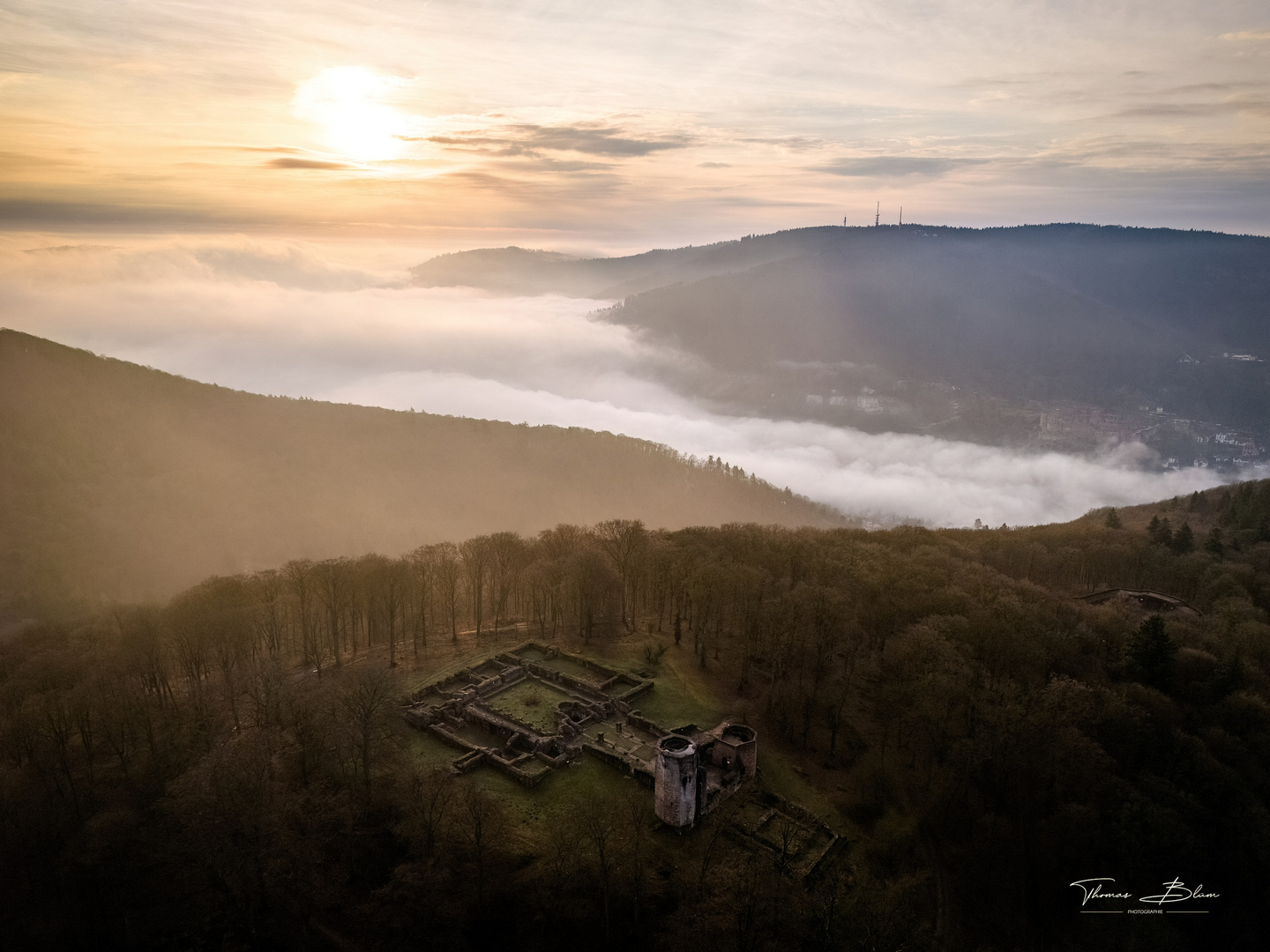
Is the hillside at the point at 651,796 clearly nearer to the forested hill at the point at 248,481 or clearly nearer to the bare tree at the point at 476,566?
the bare tree at the point at 476,566

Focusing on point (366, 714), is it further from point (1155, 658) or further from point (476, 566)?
point (1155, 658)

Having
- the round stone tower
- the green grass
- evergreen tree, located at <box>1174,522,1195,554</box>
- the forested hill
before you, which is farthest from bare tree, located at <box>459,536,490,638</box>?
evergreen tree, located at <box>1174,522,1195,554</box>

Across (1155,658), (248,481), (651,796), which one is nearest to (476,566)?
(651,796)

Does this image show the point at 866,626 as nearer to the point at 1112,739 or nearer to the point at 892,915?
the point at 1112,739

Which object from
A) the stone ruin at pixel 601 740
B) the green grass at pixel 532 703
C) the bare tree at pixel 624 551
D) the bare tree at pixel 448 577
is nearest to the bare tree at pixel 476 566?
the bare tree at pixel 448 577

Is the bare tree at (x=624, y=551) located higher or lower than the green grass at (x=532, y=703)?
higher
